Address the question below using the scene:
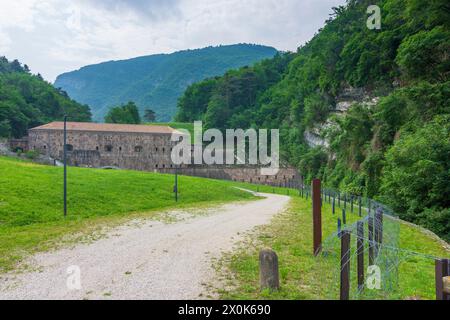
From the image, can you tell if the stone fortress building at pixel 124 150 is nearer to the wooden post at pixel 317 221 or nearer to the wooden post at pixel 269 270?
the wooden post at pixel 317 221

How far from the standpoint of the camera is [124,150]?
6391 centimetres

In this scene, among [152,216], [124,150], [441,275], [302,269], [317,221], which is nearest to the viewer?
[441,275]

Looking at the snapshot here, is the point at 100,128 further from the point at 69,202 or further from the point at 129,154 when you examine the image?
the point at 69,202

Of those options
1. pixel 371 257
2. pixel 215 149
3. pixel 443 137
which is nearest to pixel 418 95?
pixel 443 137

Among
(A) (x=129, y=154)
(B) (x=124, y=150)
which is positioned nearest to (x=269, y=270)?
(A) (x=129, y=154)

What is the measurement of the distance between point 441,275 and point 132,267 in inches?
296

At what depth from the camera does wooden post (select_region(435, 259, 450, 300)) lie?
5.46 meters

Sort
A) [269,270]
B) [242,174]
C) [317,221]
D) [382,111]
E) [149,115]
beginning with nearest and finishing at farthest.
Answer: [269,270] < [317,221] < [382,111] < [242,174] < [149,115]

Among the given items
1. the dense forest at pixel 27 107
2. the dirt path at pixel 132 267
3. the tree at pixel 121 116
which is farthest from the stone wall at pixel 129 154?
the dirt path at pixel 132 267

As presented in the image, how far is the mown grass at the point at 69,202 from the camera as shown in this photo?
44.9 ft

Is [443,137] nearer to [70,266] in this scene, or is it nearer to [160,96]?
[70,266]

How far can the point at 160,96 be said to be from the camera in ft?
644

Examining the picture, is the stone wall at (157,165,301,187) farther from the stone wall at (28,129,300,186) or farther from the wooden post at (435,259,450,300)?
the wooden post at (435,259,450,300)

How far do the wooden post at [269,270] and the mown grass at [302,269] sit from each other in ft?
0.65
